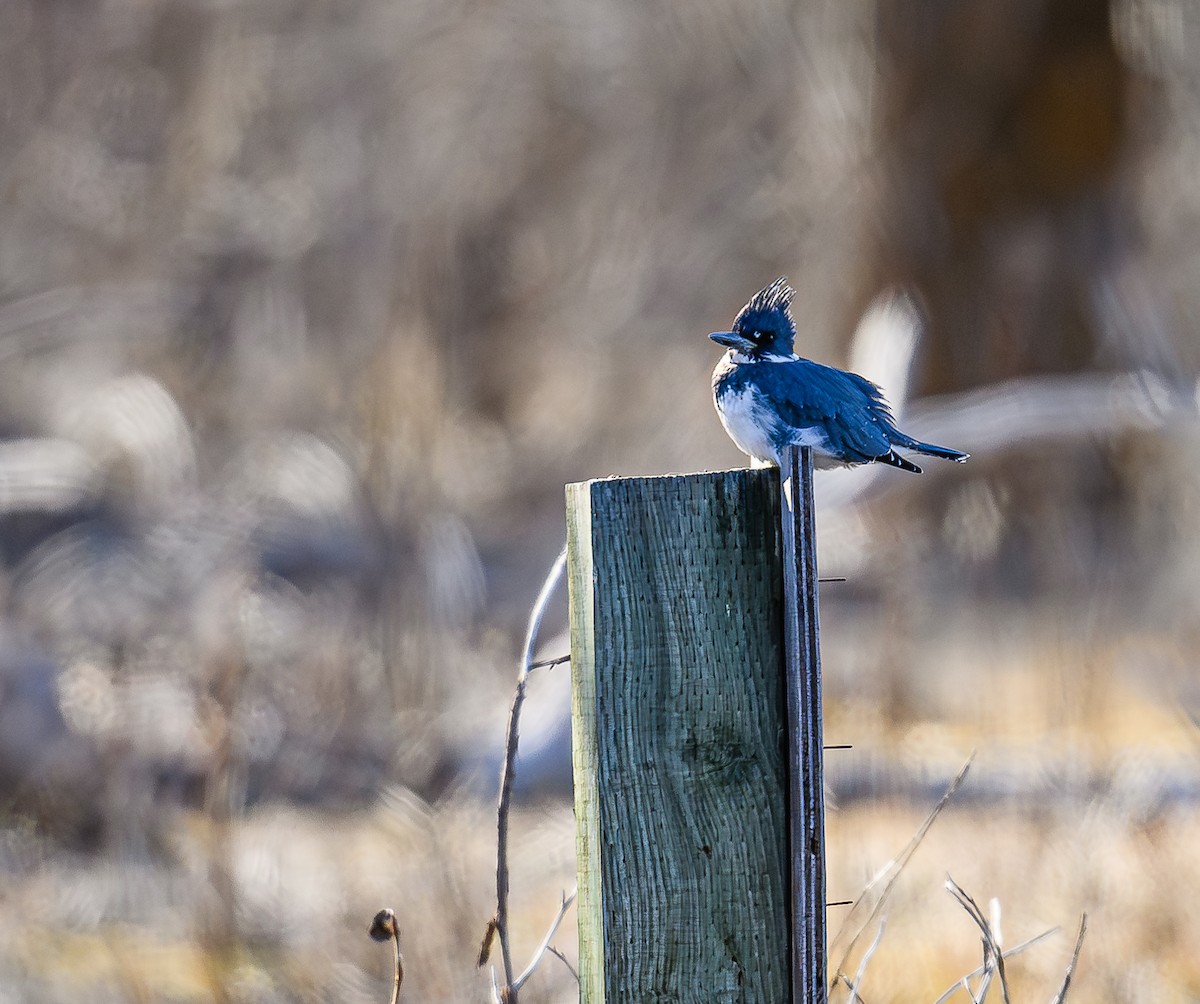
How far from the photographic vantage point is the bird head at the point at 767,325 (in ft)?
7.20

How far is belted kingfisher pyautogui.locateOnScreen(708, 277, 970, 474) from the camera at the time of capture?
2.00 meters

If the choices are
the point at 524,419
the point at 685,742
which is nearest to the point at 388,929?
the point at 685,742

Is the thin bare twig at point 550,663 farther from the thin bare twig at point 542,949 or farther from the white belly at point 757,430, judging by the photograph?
the white belly at point 757,430

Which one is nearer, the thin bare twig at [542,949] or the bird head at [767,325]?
the thin bare twig at [542,949]

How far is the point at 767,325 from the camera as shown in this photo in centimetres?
220

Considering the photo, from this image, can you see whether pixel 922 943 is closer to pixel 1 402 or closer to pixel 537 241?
pixel 537 241

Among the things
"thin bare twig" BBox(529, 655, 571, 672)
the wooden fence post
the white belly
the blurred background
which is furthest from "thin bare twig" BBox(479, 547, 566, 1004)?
the blurred background

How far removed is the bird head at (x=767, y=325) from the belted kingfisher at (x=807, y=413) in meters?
0.03

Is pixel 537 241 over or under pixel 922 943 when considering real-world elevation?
over

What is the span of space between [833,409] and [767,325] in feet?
0.82

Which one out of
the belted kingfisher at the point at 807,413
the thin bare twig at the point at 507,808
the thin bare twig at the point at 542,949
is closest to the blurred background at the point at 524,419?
the belted kingfisher at the point at 807,413

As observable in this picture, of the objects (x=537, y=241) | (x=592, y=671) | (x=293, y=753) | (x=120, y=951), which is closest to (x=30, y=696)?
(x=293, y=753)

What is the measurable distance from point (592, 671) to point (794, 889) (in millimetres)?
250

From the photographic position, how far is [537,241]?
7.63 meters
